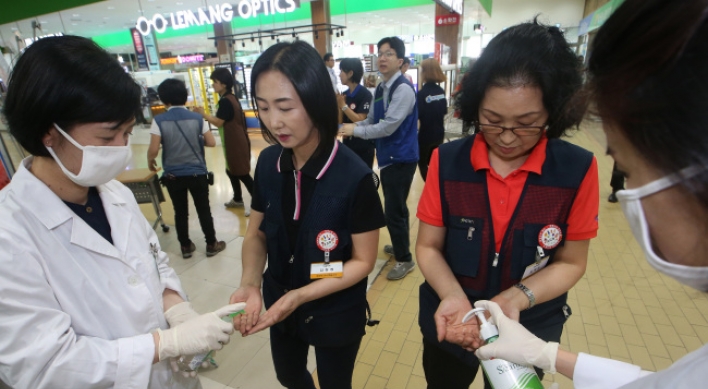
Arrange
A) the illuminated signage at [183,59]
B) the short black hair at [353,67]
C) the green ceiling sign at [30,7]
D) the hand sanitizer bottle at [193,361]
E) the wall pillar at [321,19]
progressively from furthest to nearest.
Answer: the illuminated signage at [183,59], the wall pillar at [321,19], the green ceiling sign at [30,7], the short black hair at [353,67], the hand sanitizer bottle at [193,361]

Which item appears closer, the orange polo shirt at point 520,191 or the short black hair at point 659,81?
the short black hair at point 659,81

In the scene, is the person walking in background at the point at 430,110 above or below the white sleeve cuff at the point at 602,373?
above

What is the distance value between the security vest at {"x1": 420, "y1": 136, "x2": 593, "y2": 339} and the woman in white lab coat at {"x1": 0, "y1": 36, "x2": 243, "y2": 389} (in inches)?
31.9

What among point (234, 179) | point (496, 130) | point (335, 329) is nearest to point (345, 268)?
point (335, 329)

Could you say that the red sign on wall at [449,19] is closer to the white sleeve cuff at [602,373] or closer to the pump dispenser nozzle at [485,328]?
the pump dispenser nozzle at [485,328]

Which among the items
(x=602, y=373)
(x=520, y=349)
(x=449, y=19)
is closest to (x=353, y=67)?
(x=520, y=349)

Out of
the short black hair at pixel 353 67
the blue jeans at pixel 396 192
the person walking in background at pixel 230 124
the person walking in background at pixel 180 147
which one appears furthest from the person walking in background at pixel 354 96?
the person walking in background at pixel 180 147

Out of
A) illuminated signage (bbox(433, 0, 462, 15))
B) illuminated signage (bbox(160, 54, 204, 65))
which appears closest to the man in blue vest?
illuminated signage (bbox(433, 0, 462, 15))

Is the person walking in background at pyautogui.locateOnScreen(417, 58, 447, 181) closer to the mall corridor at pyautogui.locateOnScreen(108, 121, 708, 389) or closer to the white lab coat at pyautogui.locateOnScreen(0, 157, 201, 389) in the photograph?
the mall corridor at pyautogui.locateOnScreen(108, 121, 708, 389)

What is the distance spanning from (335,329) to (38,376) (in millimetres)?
816

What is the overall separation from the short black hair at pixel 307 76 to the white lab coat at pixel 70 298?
2.18ft

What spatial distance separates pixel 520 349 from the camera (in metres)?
0.93

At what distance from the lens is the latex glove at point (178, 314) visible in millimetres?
1165

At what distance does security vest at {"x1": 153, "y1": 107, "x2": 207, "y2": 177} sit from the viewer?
318 centimetres
